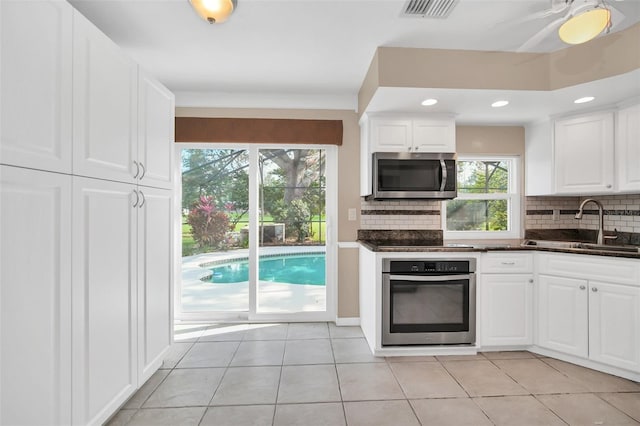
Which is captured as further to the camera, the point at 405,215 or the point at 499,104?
the point at 405,215

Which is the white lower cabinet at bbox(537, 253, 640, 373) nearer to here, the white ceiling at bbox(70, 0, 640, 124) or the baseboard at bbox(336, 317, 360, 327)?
the white ceiling at bbox(70, 0, 640, 124)

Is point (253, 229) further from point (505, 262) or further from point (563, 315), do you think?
point (563, 315)

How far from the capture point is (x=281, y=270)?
11.8 ft

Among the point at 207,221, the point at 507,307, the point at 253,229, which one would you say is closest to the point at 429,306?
the point at 507,307

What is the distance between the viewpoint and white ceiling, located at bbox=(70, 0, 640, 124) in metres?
2.00

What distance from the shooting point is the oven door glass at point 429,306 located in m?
2.71

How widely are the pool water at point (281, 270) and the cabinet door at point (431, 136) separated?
61.9 inches

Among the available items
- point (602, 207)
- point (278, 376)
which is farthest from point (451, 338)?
point (602, 207)

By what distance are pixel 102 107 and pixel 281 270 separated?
239 cm

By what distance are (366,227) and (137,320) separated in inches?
89.0

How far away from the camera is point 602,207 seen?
293cm

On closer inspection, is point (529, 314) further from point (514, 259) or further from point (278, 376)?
point (278, 376)

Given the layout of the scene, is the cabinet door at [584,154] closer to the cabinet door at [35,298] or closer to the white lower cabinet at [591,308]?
the white lower cabinet at [591,308]

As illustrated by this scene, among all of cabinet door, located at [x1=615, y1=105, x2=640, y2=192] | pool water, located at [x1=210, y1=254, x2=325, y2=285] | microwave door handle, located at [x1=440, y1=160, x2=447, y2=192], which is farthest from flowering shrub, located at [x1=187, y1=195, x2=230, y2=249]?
cabinet door, located at [x1=615, y1=105, x2=640, y2=192]
